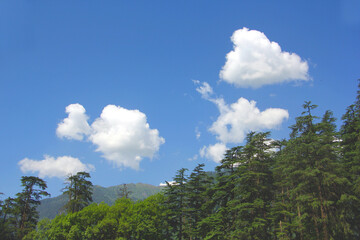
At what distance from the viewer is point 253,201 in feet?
104

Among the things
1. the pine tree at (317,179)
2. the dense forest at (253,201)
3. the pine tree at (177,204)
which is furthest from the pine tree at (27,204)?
the pine tree at (317,179)

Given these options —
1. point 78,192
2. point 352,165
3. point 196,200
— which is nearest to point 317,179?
point 352,165

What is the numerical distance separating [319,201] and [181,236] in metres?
22.5

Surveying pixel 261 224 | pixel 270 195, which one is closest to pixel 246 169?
pixel 270 195

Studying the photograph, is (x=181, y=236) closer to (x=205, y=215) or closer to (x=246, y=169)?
(x=205, y=215)

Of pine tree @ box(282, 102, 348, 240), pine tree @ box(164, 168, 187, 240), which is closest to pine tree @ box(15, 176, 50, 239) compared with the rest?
pine tree @ box(164, 168, 187, 240)

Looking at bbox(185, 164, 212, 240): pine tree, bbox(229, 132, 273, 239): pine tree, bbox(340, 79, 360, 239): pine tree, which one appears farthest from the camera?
bbox(185, 164, 212, 240): pine tree

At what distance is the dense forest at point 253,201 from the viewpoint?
2564 centimetres

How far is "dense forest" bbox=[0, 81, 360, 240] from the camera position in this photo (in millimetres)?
25641

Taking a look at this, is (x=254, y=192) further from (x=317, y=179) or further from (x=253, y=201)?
(x=317, y=179)

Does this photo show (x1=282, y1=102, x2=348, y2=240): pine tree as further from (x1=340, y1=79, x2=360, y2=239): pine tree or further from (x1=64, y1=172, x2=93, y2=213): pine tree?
(x1=64, y1=172, x2=93, y2=213): pine tree

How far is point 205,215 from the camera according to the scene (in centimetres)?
3909

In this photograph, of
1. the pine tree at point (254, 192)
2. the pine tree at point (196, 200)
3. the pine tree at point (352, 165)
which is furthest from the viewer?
the pine tree at point (196, 200)

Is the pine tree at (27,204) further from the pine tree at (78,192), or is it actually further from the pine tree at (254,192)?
the pine tree at (254,192)
